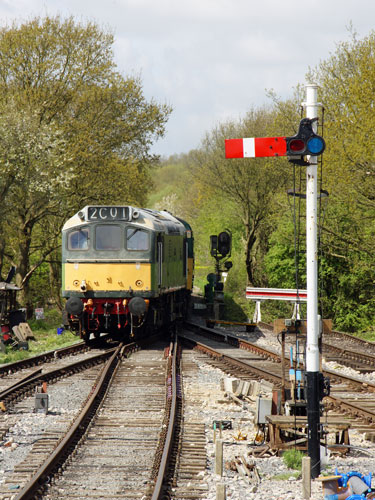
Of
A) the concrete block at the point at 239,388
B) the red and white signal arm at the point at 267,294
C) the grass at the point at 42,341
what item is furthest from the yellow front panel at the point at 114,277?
the red and white signal arm at the point at 267,294

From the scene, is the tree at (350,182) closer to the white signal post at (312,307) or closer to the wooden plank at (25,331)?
the wooden plank at (25,331)

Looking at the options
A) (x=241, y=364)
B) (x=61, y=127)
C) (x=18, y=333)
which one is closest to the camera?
(x=241, y=364)

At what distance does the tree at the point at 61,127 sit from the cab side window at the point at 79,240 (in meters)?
8.87

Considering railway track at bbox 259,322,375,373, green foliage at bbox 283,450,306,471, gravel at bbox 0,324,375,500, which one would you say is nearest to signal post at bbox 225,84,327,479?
green foliage at bbox 283,450,306,471

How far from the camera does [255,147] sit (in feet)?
29.2

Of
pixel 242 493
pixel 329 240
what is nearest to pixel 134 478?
pixel 242 493

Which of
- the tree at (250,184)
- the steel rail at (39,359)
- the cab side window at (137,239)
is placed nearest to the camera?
the steel rail at (39,359)

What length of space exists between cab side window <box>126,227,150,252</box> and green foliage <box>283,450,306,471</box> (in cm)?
1047

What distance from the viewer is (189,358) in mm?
18281

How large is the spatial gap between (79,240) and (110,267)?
118 cm

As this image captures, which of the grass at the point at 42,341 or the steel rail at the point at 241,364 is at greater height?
the steel rail at the point at 241,364

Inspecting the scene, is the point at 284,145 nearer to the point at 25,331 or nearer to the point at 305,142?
the point at 305,142

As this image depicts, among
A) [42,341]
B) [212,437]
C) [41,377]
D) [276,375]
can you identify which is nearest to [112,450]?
[212,437]

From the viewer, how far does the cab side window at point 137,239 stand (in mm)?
19078
